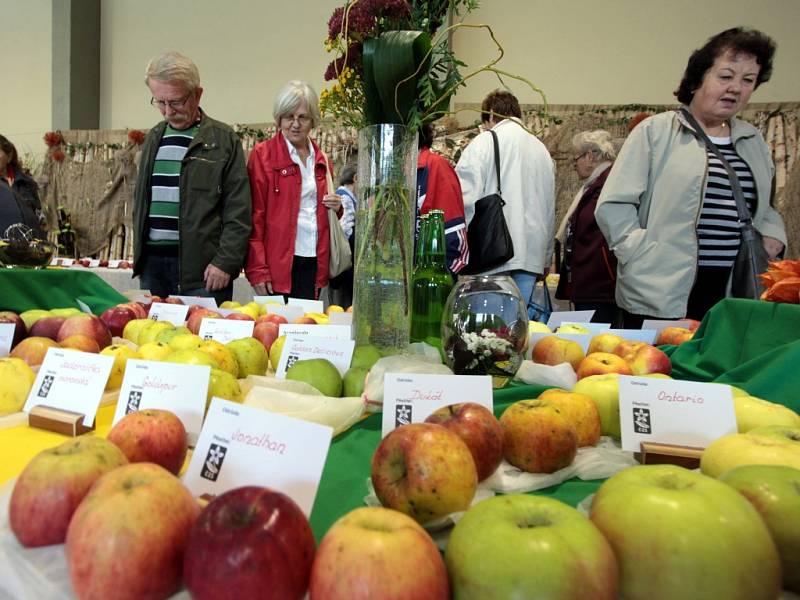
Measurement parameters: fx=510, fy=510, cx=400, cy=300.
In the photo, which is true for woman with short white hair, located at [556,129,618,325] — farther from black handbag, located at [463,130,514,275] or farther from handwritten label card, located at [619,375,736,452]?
handwritten label card, located at [619,375,736,452]

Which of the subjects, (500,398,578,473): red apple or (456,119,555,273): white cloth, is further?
(456,119,555,273): white cloth

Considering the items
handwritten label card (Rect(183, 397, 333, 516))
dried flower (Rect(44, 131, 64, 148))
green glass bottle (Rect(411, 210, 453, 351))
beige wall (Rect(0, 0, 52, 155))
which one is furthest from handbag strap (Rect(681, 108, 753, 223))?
beige wall (Rect(0, 0, 52, 155))

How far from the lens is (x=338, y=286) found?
11.4 feet

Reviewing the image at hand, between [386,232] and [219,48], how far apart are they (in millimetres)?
6159

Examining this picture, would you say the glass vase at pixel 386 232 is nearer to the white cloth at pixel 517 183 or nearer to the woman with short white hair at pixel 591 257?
the white cloth at pixel 517 183

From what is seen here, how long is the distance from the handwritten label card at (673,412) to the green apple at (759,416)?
55 millimetres

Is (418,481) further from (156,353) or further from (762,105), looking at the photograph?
(762,105)

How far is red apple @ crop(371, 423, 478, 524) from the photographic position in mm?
639

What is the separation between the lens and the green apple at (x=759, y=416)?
884 millimetres

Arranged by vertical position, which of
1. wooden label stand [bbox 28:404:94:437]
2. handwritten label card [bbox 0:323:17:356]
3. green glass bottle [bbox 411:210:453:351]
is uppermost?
green glass bottle [bbox 411:210:453:351]

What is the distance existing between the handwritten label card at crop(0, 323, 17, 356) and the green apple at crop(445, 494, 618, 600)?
54.0 inches

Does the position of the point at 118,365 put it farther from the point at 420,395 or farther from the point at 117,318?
the point at 420,395

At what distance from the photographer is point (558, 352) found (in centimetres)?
135

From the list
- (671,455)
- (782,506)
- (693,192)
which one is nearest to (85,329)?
(671,455)
